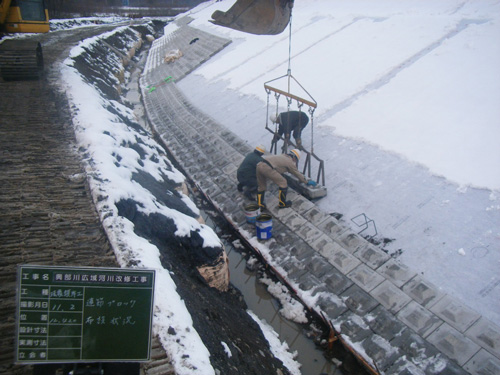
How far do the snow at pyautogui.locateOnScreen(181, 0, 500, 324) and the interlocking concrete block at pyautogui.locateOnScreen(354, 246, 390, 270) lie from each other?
25cm

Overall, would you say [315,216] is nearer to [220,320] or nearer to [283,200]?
[283,200]

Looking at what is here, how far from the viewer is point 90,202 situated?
19.5 feet

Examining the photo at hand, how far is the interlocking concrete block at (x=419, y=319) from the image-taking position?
526 centimetres

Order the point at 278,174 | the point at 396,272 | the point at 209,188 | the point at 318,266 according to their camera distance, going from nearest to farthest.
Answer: the point at 396,272 < the point at 318,266 < the point at 278,174 < the point at 209,188

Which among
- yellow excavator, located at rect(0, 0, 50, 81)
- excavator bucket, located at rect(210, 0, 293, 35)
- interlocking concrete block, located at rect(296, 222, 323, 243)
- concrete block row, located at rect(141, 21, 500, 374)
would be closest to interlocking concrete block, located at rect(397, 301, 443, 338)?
concrete block row, located at rect(141, 21, 500, 374)

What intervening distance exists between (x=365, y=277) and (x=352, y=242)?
76 centimetres

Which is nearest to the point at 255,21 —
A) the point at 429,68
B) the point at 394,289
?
the point at 394,289

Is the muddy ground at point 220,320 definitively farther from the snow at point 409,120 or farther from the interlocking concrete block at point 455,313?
the snow at point 409,120

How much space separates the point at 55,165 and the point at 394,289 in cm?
591

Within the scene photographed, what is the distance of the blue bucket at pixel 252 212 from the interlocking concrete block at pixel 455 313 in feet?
11.6

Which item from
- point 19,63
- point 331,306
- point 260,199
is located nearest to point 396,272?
point 331,306

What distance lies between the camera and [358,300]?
5.87 m

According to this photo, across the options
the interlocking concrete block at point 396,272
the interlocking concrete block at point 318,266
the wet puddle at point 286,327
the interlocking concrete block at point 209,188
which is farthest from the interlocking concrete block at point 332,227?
the interlocking concrete block at point 209,188

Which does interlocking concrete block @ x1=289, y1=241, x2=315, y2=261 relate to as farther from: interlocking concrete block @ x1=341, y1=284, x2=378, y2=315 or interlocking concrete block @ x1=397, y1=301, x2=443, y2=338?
interlocking concrete block @ x1=397, y1=301, x2=443, y2=338
